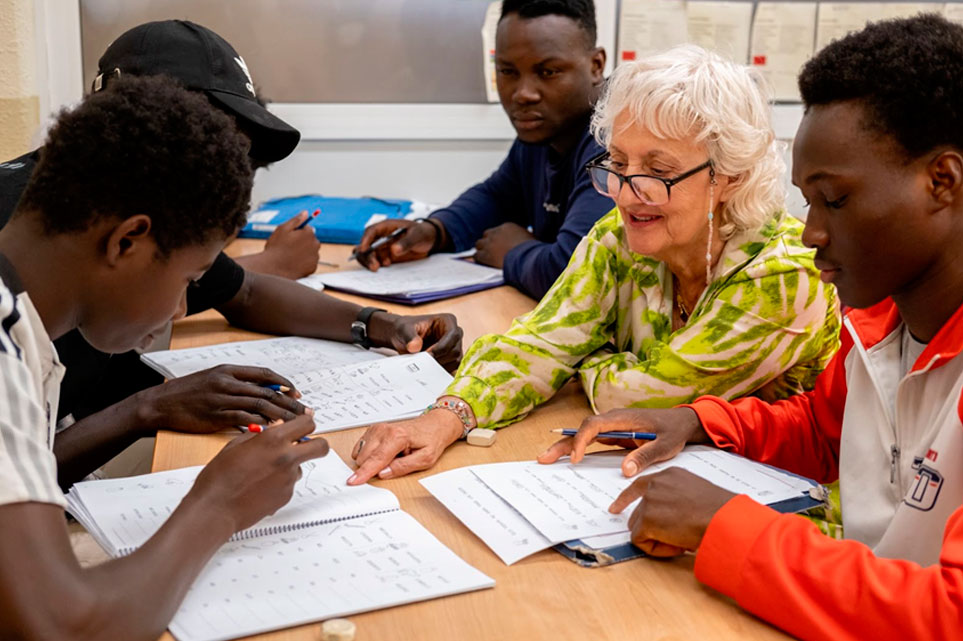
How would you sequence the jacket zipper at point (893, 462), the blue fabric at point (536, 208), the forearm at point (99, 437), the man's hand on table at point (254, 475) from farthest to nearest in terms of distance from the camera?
the blue fabric at point (536, 208), the forearm at point (99, 437), the jacket zipper at point (893, 462), the man's hand on table at point (254, 475)

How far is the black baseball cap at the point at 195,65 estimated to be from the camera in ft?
5.08

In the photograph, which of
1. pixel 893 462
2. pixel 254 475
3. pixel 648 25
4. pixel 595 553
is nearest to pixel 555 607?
pixel 595 553

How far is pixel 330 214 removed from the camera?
2904 mm

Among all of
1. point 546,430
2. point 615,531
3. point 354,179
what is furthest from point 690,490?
point 354,179

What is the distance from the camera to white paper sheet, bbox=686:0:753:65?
126 inches

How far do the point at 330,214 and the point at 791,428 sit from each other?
1.86 m

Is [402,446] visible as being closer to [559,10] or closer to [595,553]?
[595,553]

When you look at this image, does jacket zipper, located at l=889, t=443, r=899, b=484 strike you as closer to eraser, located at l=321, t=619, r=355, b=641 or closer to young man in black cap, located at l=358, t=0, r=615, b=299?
eraser, located at l=321, t=619, r=355, b=641

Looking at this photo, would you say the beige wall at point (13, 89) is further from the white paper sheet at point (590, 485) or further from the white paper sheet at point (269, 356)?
the white paper sheet at point (590, 485)

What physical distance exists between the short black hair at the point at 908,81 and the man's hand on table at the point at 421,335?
89cm

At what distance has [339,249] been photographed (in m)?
2.79

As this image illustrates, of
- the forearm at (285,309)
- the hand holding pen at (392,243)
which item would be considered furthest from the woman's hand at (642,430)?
the hand holding pen at (392,243)

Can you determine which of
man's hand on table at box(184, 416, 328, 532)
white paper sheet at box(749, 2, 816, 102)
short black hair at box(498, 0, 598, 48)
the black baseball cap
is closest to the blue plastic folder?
short black hair at box(498, 0, 598, 48)

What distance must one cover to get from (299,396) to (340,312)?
421 millimetres
